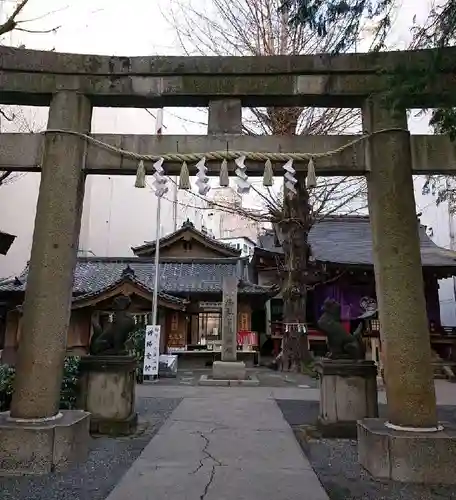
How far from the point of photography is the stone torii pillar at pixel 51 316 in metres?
4.52

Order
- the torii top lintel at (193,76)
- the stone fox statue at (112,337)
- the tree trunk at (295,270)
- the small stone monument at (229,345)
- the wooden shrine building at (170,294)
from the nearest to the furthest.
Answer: the torii top lintel at (193,76) → the stone fox statue at (112,337) → the small stone monument at (229,345) → the tree trunk at (295,270) → the wooden shrine building at (170,294)

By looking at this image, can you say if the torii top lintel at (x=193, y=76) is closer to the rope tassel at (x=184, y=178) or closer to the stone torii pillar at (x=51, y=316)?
the stone torii pillar at (x=51, y=316)

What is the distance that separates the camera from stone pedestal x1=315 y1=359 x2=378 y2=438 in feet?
21.7

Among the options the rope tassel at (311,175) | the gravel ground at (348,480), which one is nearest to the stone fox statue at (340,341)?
the gravel ground at (348,480)

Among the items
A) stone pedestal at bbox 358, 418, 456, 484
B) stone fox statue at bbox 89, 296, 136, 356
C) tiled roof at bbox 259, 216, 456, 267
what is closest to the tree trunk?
tiled roof at bbox 259, 216, 456, 267

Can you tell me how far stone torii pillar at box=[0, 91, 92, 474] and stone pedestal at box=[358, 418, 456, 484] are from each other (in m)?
3.39

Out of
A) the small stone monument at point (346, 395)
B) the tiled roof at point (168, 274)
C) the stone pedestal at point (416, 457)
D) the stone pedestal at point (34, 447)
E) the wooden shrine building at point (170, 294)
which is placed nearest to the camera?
the stone pedestal at point (416, 457)

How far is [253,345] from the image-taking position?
20.8m

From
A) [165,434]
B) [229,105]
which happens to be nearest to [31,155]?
[229,105]

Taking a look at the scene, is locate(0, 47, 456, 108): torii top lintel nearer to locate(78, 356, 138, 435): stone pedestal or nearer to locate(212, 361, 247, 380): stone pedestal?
locate(78, 356, 138, 435): stone pedestal

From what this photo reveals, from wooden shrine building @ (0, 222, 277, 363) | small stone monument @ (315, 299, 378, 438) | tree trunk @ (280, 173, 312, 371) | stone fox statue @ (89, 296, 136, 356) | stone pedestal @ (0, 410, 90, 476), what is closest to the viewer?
stone pedestal @ (0, 410, 90, 476)

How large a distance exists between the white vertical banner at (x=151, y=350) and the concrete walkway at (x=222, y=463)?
6.20 meters

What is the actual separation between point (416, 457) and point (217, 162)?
396 cm

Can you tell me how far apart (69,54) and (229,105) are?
2221mm
